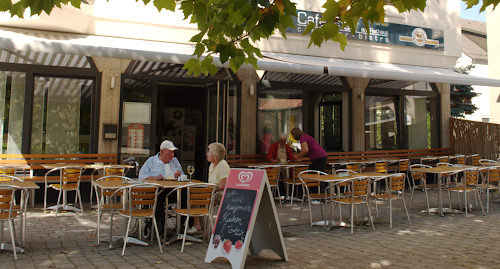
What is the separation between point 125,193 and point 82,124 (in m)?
4.01

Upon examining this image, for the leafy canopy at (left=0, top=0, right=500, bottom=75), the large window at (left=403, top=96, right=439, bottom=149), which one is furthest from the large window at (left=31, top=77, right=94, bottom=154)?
the large window at (left=403, top=96, right=439, bottom=149)

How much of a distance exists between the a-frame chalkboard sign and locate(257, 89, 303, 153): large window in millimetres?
5028

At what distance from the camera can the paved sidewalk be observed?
3836 millimetres

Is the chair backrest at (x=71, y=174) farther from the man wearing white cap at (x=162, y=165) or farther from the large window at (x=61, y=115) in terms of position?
the man wearing white cap at (x=162, y=165)

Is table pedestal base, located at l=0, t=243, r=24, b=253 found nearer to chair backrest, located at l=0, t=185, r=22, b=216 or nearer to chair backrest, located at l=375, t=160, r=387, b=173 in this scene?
chair backrest, located at l=0, t=185, r=22, b=216

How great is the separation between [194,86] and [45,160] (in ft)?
11.4

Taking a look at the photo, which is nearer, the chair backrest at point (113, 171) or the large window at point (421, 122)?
the chair backrest at point (113, 171)

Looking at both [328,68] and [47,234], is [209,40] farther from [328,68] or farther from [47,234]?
[328,68]

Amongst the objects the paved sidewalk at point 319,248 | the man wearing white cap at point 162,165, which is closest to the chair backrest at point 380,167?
the paved sidewalk at point 319,248

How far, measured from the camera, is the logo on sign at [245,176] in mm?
4035

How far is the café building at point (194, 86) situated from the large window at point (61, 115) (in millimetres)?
19

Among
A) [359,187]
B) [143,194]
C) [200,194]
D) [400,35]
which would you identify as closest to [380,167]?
[359,187]

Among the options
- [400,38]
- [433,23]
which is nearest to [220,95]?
[400,38]

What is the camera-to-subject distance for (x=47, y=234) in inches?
196
